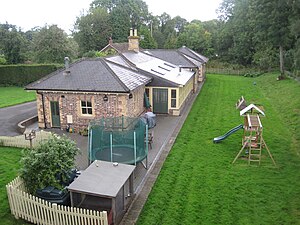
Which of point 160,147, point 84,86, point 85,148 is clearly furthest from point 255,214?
point 84,86

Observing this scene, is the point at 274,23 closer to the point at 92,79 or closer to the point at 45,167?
the point at 92,79

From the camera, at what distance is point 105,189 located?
33.9ft

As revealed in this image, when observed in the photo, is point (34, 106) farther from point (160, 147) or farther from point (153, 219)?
point (153, 219)

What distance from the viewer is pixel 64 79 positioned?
2170 centimetres

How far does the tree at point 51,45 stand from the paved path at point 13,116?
18.9m

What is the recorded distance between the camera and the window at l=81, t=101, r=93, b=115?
2088 centimetres

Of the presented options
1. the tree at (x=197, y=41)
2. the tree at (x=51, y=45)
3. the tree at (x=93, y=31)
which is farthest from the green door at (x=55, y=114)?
the tree at (x=93, y=31)

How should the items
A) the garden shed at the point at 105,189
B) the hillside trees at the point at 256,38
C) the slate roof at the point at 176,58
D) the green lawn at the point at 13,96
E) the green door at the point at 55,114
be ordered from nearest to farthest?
the garden shed at the point at 105,189 → the green door at the point at 55,114 → the green lawn at the point at 13,96 → the slate roof at the point at 176,58 → the hillside trees at the point at 256,38

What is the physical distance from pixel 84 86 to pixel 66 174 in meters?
9.80

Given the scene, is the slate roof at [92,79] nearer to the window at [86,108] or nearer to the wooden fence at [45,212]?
the window at [86,108]

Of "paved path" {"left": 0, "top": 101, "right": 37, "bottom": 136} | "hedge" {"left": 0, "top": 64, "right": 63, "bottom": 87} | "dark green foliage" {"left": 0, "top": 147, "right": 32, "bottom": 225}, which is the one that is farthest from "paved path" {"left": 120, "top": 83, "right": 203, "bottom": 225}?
"hedge" {"left": 0, "top": 64, "right": 63, "bottom": 87}

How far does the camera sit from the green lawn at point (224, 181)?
11195mm

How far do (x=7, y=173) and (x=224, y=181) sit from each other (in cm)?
982

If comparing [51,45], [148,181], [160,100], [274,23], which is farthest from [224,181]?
[51,45]
